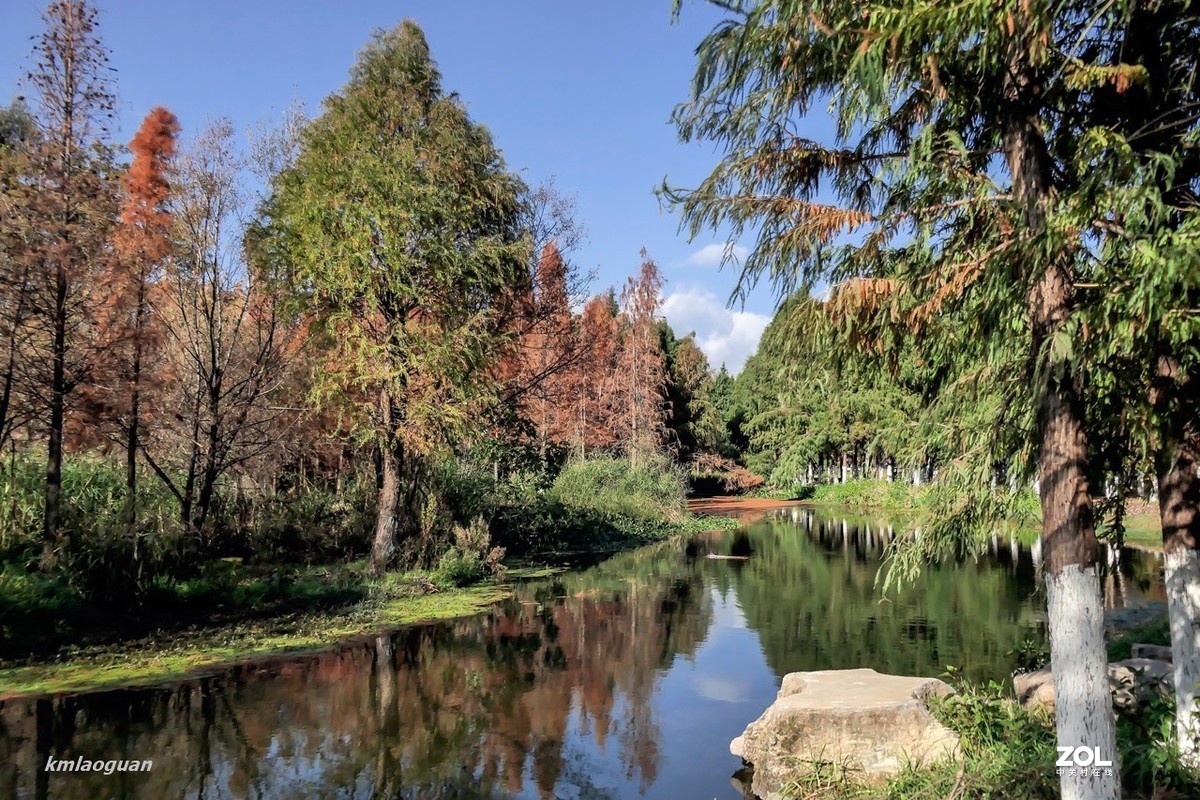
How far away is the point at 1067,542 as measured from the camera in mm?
4324

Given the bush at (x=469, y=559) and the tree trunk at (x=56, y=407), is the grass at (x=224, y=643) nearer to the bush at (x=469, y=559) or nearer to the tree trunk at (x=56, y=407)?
the bush at (x=469, y=559)

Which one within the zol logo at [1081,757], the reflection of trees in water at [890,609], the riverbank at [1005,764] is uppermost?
the zol logo at [1081,757]

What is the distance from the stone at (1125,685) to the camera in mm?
6547

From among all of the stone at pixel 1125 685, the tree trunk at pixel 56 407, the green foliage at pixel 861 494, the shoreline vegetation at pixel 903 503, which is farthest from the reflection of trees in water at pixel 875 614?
the green foliage at pixel 861 494

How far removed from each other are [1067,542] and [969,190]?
2297 mm

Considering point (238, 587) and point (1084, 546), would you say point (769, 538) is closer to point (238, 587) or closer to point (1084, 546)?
point (238, 587)

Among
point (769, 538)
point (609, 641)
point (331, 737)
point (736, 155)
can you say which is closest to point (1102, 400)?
point (736, 155)

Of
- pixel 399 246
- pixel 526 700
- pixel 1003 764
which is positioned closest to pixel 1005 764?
pixel 1003 764

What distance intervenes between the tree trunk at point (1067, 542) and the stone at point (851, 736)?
7.52ft

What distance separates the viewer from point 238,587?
1337 centimetres

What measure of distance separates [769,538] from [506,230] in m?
17.2

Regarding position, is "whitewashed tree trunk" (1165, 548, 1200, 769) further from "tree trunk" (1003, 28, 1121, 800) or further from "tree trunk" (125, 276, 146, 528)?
"tree trunk" (125, 276, 146, 528)

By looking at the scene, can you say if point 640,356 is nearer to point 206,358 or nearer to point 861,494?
point 861,494

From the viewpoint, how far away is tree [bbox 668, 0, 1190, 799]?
165 inches
